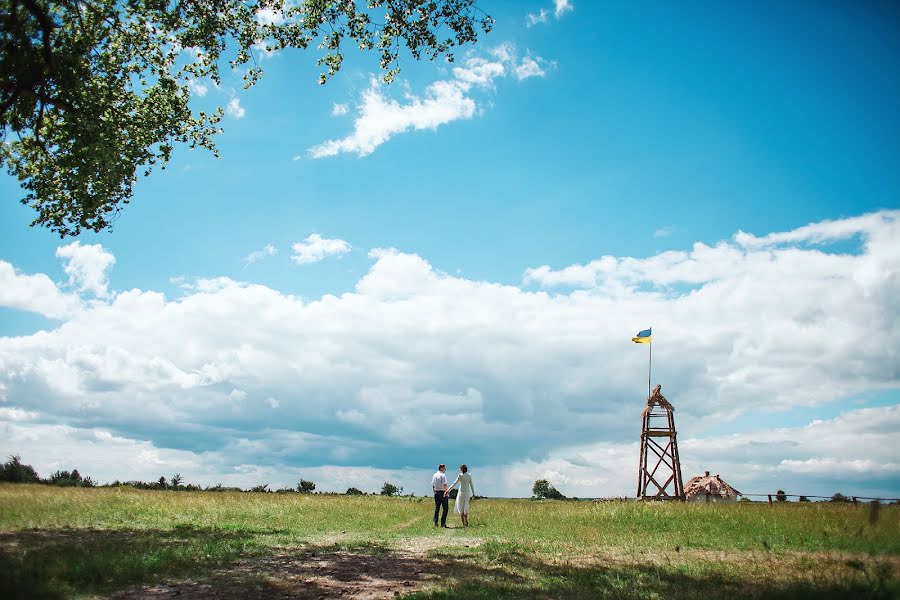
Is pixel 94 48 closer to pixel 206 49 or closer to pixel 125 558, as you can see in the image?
pixel 206 49

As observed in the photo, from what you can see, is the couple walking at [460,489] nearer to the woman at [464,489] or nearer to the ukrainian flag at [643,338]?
the woman at [464,489]

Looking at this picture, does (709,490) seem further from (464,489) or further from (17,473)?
(17,473)

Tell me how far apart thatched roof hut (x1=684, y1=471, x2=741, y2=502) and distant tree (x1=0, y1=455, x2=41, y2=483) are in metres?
46.9

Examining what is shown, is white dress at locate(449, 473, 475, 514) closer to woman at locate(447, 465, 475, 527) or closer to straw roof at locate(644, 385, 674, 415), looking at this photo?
woman at locate(447, 465, 475, 527)

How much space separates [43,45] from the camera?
19047 millimetres

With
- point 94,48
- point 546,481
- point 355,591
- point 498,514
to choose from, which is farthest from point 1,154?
point 546,481

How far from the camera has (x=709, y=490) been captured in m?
46.0

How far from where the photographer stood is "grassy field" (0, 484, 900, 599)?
10711 millimetres

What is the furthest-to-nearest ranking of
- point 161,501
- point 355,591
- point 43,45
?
point 161,501, point 43,45, point 355,591

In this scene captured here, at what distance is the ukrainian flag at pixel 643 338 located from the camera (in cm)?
4000

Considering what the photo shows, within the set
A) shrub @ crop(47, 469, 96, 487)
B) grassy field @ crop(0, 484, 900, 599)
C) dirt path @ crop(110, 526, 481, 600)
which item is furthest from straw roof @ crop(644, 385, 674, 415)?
shrub @ crop(47, 469, 96, 487)

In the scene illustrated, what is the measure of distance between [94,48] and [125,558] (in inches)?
711

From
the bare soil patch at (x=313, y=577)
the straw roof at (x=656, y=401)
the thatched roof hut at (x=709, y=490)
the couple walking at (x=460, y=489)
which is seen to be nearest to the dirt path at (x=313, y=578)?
the bare soil patch at (x=313, y=577)

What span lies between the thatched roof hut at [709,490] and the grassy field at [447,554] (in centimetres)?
2040
